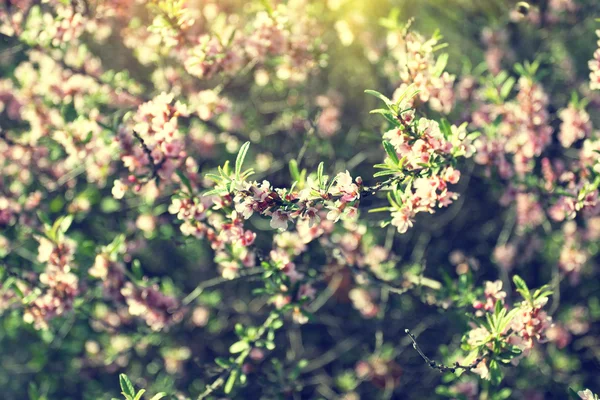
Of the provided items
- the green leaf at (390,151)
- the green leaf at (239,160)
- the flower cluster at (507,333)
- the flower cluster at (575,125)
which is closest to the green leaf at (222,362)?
the green leaf at (239,160)

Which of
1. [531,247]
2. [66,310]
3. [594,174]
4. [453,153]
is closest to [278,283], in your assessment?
[453,153]

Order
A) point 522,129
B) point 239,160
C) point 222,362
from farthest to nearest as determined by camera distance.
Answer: point 522,129 → point 222,362 → point 239,160

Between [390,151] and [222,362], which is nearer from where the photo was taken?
[390,151]

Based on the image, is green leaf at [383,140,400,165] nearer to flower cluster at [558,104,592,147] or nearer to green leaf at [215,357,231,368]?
green leaf at [215,357,231,368]

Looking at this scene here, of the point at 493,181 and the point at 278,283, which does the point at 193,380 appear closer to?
the point at 278,283

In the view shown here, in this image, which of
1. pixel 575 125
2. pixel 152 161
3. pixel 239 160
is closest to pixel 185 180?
pixel 152 161

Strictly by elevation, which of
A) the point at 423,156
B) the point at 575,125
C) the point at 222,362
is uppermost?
the point at 423,156

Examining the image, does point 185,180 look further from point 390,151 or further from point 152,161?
point 390,151

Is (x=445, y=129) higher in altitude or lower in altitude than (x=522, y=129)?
higher

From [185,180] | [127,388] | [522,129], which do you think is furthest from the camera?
[522,129]

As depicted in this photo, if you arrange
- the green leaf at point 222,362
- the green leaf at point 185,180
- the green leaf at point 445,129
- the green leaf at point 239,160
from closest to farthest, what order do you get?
1. the green leaf at point 239,160
2. the green leaf at point 445,129
3. the green leaf at point 185,180
4. the green leaf at point 222,362

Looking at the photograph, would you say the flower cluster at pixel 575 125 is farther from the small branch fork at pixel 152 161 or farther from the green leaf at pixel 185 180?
the small branch fork at pixel 152 161
